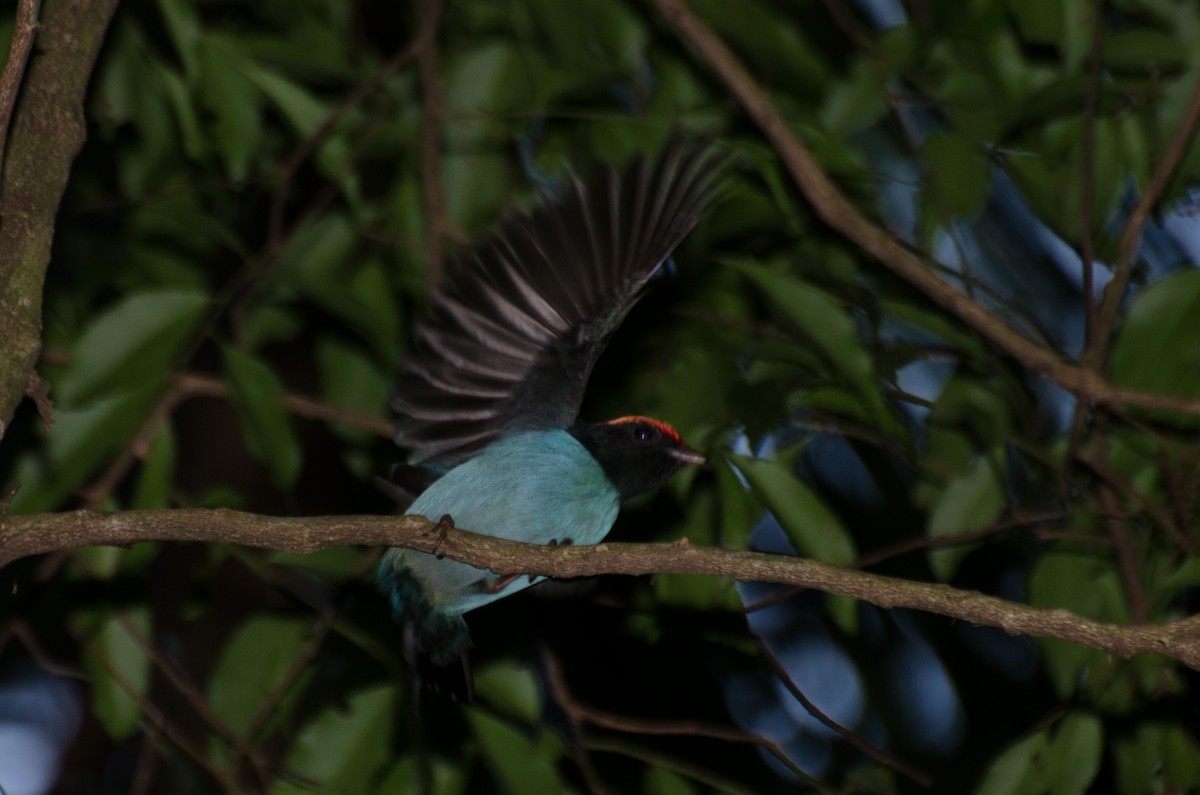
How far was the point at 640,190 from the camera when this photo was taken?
3.42 meters

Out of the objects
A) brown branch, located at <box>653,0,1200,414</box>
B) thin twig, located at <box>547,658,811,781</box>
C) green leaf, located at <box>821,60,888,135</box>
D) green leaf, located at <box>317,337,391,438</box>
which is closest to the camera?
thin twig, located at <box>547,658,811,781</box>

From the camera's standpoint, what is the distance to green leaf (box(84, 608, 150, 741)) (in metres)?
3.61

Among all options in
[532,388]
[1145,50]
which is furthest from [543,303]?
[1145,50]

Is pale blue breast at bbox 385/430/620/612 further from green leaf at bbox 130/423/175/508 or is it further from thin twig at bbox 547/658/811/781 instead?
green leaf at bbox 130/423/175/508

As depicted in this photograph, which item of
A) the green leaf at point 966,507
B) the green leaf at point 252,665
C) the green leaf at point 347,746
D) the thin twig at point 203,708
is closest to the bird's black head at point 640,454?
the green leaf at point 966,507

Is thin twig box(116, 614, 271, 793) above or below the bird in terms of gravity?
below

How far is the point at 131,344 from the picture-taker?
329 cm

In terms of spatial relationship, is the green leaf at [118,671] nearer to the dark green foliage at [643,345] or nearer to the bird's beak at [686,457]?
the dark green foliage at [643,345]

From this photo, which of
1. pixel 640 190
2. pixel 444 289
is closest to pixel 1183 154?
pixel 640 190

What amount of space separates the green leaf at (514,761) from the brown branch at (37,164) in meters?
1.43

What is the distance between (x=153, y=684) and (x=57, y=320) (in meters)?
1.86

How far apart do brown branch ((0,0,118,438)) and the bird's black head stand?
59.0 inches

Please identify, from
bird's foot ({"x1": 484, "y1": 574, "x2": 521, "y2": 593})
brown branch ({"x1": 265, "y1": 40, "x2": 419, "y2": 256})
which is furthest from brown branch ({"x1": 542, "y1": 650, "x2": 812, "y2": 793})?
brown branch ({"x1": 265, "y1": 40, "x2": 419, "y2": 256})

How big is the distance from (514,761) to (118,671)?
44.7 inches
